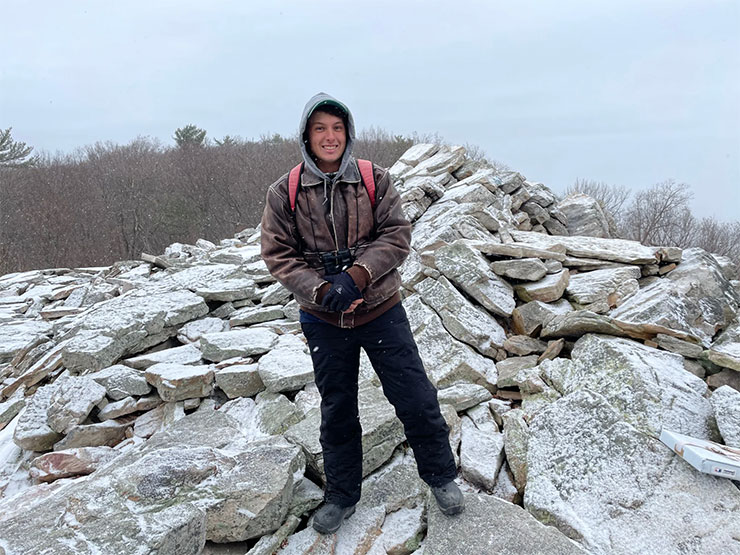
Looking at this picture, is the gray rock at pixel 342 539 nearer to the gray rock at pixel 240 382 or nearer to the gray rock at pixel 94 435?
the gray rock at pixel 240 382

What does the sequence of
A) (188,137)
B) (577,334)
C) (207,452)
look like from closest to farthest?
(207,452) < (577,334) < (188,137)

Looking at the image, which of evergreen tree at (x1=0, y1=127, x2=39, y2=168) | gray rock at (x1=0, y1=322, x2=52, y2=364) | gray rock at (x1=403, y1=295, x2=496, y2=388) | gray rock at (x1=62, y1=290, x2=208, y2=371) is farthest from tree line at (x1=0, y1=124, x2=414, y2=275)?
gray rock at (x1=403, y1=295, x2=496, y2=388)

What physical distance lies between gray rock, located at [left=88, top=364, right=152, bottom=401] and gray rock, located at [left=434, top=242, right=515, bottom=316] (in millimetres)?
3300

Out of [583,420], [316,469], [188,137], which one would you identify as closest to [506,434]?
[583,420]

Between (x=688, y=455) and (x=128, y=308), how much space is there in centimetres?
556

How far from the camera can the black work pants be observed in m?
2.46

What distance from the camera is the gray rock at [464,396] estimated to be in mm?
3645

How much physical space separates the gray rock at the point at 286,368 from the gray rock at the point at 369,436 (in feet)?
2.12

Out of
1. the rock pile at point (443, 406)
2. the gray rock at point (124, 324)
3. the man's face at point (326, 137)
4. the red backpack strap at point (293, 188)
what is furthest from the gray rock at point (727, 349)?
the gray rock at point (124, 324)

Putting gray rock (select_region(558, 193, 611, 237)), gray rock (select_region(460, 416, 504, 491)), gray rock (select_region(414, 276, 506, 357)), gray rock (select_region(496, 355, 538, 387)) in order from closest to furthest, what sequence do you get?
gray rock (select_region(460, 416, 504, 491)) → gray rock (select_region(496, 355, 538, 387)) → gray rock (select_region(414, 276, 506, 357)) → gray rock (select_region(558, 193, 611, 237))

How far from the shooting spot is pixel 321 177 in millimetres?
2418

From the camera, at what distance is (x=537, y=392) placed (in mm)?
3658

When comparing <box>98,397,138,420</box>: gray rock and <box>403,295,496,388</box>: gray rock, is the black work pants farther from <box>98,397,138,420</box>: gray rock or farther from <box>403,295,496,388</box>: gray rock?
<box>98,397,138,420</box>: gray rock

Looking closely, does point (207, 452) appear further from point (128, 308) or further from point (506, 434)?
point (128, 308)
